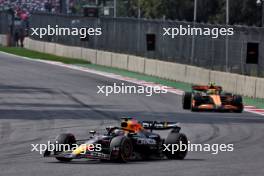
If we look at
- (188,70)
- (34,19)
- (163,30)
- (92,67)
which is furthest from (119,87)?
(34,19)

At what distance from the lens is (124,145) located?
57.8ft

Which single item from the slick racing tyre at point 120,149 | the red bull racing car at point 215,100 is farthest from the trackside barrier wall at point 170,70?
the slick racing tyre at point 120,149

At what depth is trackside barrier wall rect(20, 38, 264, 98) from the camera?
3626 centimetres

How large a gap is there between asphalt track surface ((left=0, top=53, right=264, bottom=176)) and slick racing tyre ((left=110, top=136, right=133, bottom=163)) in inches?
7.0

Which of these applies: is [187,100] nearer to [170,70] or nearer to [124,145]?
[124,145]

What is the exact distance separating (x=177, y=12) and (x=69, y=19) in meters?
30.0

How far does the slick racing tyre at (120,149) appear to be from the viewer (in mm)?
17453

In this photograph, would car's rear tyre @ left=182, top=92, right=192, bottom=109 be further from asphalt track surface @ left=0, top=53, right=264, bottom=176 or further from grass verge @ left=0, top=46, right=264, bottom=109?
grass verge @ left=0, top=46, right=264, bottom=109

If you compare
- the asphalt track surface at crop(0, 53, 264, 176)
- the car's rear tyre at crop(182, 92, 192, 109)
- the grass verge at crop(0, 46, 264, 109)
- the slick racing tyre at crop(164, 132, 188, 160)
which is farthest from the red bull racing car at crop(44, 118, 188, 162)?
the grass verge at crop(0, 46, 264, 109)

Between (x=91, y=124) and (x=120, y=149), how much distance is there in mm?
8159

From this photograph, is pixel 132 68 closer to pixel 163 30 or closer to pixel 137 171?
pixel 163 30

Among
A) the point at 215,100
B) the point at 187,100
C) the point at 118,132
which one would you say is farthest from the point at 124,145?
the point at 187,100

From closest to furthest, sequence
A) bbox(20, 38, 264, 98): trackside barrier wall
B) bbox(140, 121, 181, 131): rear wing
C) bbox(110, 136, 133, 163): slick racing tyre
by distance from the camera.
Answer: bbox(110, 136, 133, 163): slick racing tyre → bbox(140, 121, 181, 131): rear wing → bbox(20, 38, 264, 98): trackside barrier wall

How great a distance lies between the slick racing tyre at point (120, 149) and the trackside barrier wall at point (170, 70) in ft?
58.1
